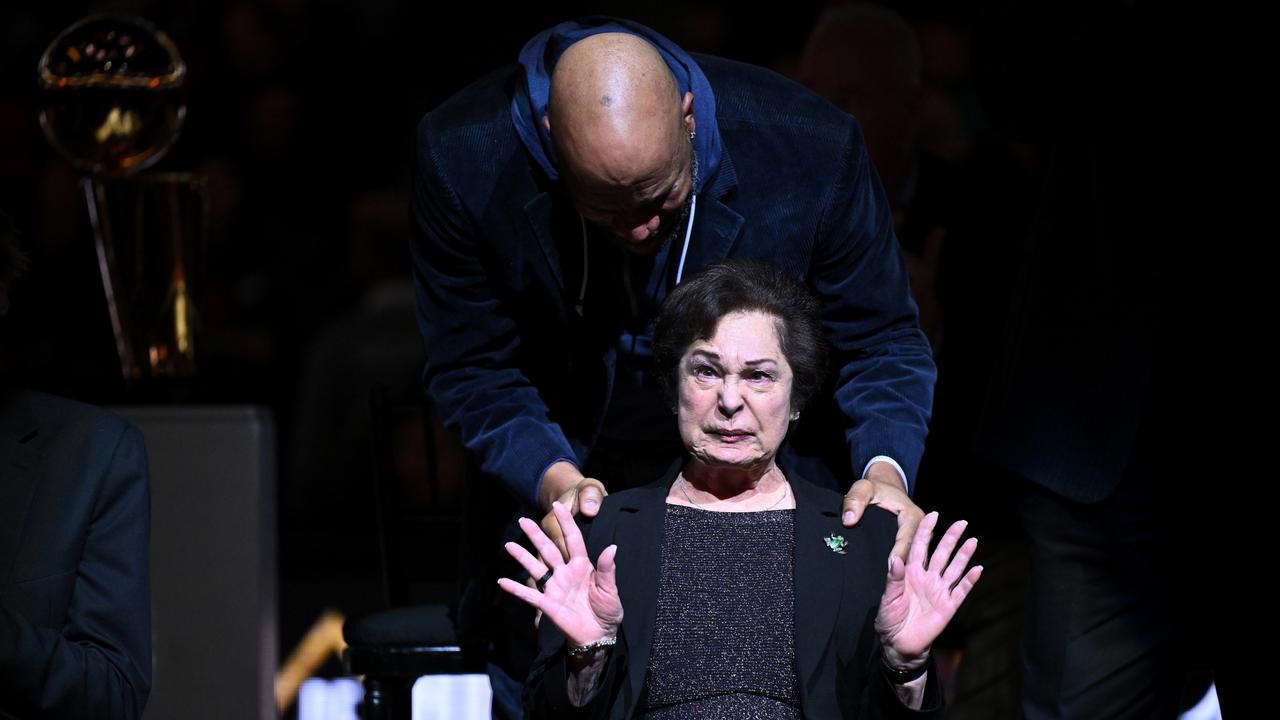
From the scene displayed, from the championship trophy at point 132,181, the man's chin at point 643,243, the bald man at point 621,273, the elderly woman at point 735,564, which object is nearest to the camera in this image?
the elderly woman at point 735,564

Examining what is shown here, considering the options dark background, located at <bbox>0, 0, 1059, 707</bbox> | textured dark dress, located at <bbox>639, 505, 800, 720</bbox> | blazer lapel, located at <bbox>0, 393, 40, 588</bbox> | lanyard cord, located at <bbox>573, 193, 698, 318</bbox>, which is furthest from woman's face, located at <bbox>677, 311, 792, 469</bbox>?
dark background, located at <bbox>0, 0, 1059, 707</bbox>

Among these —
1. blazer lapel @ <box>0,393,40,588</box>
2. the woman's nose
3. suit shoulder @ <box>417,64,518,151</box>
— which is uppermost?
suit shoulder @ <box>417,64,518,151</box>

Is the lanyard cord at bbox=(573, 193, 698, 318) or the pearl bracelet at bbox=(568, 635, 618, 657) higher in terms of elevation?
the lanyard cord at bbox=(573, 193, 698, 318)

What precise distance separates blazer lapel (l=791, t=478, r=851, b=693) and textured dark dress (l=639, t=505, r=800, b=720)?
0.03 metres

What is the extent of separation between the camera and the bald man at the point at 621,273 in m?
2.44

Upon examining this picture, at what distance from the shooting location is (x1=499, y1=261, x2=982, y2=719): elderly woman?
7.29 feet

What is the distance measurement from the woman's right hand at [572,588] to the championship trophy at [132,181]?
50.8 inches

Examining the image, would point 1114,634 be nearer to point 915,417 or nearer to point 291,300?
point 915,417

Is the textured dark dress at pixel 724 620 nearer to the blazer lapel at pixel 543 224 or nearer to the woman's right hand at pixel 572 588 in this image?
the woman's right hand at pixel 572 588

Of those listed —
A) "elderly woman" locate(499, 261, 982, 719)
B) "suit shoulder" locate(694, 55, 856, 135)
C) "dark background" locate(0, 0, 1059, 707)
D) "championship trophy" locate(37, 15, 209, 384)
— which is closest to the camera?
"elderly woman" locate(499, 261, 982, 719)

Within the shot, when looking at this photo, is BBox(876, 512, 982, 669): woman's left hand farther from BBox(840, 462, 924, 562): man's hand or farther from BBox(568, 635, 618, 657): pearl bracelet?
BBox(568, 635, 618, 657): pearl bracelet

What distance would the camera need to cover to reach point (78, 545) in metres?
2.15

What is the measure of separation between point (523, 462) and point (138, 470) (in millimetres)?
536

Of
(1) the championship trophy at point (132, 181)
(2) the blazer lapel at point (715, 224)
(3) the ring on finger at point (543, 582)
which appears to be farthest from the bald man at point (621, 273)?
(1) the championship trophy at point (132, 181)
